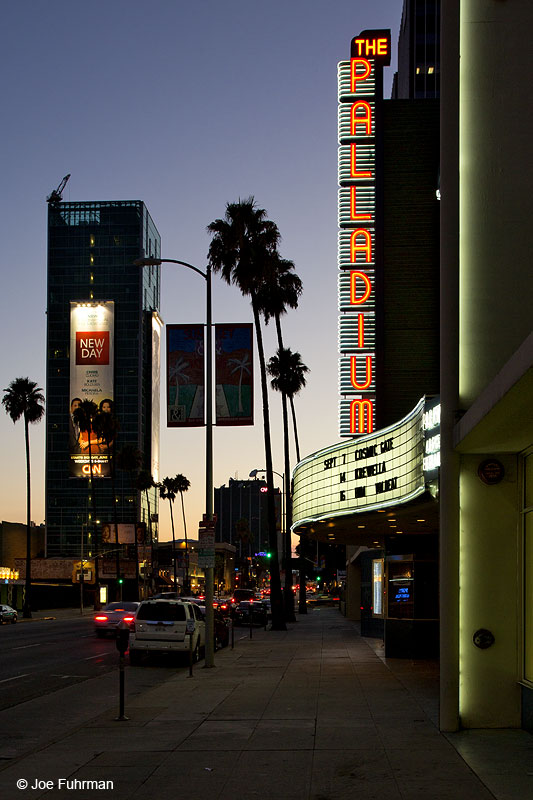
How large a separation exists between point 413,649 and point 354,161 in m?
15.6

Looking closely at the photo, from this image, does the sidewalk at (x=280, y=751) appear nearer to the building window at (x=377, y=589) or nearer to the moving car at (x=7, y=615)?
the building window at (x=377, y=589)

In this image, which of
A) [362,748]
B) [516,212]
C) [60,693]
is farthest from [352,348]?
[362,748]

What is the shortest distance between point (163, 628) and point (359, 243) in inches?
537

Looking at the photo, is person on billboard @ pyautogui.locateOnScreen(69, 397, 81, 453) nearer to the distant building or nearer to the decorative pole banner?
the distant building

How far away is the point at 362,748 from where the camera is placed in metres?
12.0

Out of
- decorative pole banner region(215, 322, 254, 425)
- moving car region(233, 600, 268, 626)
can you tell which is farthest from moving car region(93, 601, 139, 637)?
decorative pole banner region(215, 322, 254, 425)

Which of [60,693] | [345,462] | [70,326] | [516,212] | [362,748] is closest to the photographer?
[362,748]

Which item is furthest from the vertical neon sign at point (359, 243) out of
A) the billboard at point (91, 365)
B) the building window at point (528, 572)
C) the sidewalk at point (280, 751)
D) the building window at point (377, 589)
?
the billboard at point (91, 365)

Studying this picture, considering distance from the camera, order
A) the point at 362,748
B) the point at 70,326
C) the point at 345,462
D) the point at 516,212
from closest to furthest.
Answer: the point at 362,748 < the point at 516,212 < the point at 345,462 < the point at 70,326

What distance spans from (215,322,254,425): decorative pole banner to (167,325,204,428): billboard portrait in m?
0.49

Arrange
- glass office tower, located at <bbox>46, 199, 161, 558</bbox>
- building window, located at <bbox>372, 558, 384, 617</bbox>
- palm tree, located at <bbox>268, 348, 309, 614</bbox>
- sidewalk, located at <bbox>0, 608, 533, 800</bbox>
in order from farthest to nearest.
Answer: glass office tower, located at <bbox>46, 199, 161, 558</bbox>, palm tree, located at <bbox>268, 348, 309, 614</bbox>, building window, located at <bbox>372, 558, 384, 617</bbox>, sidewalk, located at <bbox>0, 608, 533, 800</bbox>

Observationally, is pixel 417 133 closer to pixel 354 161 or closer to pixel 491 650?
pixel 354 161

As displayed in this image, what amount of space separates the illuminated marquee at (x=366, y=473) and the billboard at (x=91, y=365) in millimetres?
140515

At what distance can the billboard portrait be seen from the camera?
23.9 meters
